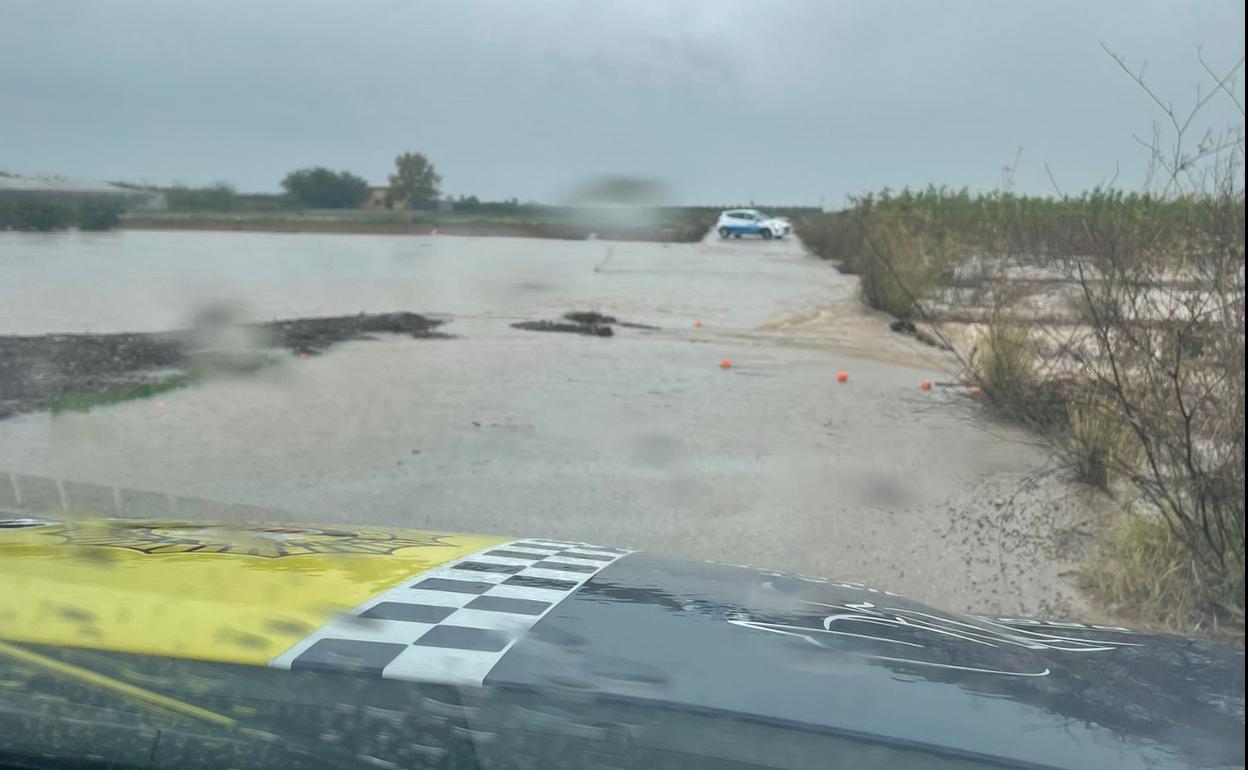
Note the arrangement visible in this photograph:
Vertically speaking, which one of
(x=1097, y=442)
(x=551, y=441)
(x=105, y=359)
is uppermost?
(x=1097, y=442)

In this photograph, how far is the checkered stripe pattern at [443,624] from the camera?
6.47 ft

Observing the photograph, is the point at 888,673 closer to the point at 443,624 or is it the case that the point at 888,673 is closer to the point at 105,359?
the point at 443,624

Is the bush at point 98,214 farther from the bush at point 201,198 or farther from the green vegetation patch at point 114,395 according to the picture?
the green vegetation patch at point 114,395

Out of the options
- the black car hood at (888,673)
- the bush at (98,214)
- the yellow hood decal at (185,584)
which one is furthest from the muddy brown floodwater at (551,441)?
the yellow hood decal at (185,584)

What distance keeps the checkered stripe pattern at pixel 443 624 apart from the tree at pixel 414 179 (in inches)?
179

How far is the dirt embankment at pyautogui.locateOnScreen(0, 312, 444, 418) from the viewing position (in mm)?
8469

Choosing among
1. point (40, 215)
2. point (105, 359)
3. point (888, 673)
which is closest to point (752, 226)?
point (105, 359)

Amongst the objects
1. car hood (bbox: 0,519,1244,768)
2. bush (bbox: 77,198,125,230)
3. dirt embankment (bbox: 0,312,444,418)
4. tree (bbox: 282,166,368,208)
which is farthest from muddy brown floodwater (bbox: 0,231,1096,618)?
car hood (bbox: 0,519,1244,768)

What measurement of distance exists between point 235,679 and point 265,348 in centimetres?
975

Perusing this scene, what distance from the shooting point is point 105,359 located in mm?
10305

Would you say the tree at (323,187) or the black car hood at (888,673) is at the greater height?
the tree at (323,187)

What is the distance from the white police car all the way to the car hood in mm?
23444

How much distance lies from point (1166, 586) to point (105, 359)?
367 inches

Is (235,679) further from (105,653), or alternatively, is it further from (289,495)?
(289,495)
